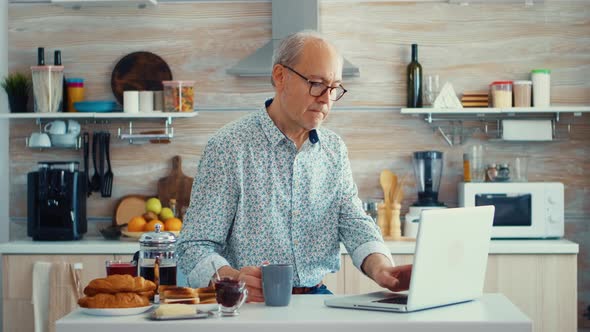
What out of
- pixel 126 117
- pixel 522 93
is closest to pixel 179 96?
pixel 126 117

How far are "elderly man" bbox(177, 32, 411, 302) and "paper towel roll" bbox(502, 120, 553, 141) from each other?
2.25 metres

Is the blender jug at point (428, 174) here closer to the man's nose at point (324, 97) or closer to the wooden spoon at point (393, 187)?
the wooden spoon at point (393, 187)

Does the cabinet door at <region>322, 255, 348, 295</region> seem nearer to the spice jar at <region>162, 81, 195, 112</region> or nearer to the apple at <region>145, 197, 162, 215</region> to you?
the apple at <region>145, 197, 162, 215</region>

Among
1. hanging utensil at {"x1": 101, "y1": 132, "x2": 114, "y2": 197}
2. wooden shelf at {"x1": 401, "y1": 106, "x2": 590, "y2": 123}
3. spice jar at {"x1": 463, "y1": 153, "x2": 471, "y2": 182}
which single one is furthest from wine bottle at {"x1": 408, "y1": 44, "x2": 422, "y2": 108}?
hanging utensil at {"x1": 101, "y1": 132, "x2": 114, "y2": 197}

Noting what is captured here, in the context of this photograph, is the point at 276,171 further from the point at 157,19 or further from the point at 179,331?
the point at 157,19

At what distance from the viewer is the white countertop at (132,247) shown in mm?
4500

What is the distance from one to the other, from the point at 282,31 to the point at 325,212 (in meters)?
2.20

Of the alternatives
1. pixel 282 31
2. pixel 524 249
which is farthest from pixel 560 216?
pixel 282 31

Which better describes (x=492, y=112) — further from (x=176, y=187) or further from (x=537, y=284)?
(x=176, y=187)

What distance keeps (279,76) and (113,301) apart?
0.87 m

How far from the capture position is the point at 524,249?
450 centimetres

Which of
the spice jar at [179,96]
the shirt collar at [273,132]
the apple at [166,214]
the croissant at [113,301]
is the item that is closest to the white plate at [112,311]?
the croissant at [113,301]

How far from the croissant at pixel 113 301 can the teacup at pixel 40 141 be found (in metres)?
2.90

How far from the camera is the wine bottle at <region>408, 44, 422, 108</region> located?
16.1 feet
